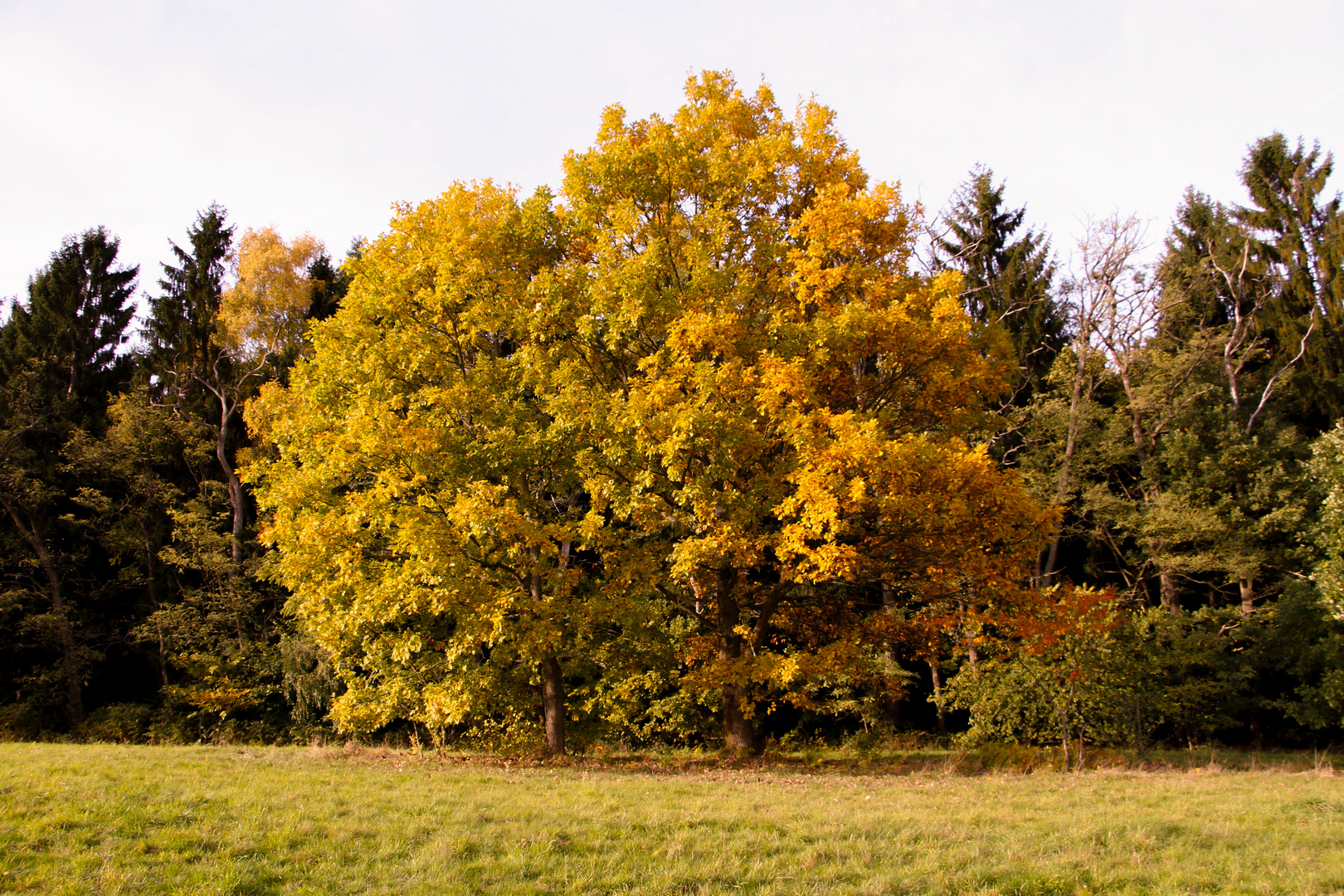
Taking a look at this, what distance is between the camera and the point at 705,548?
11.1 metres

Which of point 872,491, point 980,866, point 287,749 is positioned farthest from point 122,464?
point 980,866

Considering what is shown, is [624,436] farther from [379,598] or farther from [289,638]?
[289,638]

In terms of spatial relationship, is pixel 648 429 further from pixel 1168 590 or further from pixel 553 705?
pixel 1168 590

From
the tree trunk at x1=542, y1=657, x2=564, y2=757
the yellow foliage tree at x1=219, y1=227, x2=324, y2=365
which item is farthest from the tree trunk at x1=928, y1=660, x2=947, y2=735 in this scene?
the yellow foliage tree at x1=219, y1=227, x2=324, y2=365

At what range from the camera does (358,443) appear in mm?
12797

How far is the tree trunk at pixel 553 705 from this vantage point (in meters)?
14.2

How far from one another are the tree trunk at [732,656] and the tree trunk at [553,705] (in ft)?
10.1

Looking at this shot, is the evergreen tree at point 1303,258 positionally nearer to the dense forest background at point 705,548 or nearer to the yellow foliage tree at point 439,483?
the dense forest background at point 705,548

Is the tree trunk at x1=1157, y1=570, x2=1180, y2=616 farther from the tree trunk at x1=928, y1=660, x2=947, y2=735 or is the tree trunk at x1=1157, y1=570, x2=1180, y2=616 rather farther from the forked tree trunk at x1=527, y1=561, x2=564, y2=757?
the forked tree trunk at x1=527, y1=561, x2=564, y2=757

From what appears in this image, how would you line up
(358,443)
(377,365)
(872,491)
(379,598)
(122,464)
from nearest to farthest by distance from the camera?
(872,491) → (379,598) → (358,443) → (377,365) → (122,464)

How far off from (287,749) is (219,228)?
21.6m

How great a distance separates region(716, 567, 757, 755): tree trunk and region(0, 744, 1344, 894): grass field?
3.54m

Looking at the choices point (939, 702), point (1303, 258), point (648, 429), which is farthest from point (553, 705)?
point (1303, 258)

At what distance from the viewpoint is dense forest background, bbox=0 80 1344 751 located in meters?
13.3
